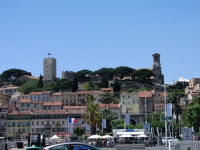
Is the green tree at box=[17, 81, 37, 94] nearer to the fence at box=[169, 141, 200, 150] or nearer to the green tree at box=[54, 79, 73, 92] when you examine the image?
the green tree at box=[54, 79, 73, 92]

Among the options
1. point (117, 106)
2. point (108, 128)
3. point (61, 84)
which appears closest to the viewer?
point (108, 128)

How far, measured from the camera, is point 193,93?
162 metres

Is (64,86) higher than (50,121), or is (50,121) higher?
(64,86)

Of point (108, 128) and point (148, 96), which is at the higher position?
point (148, 96)

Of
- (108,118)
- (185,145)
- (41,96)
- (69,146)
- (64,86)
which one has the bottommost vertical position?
(185,145)

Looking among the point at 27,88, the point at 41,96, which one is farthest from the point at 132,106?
the point at 27,88

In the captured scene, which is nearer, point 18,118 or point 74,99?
point 18,118

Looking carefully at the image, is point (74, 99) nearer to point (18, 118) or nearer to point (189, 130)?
point (18, 118)

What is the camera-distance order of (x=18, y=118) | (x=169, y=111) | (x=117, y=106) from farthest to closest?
(x=117, y=106)
(x=18, y=118)
(x=169, y=111)

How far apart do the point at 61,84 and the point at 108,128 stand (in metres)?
84.1

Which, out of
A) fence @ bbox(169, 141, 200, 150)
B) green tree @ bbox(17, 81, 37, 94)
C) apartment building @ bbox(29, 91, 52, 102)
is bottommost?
fence @ bbox(169, 141, 200, 150)

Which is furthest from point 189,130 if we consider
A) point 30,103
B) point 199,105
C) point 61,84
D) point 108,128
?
point 61,84

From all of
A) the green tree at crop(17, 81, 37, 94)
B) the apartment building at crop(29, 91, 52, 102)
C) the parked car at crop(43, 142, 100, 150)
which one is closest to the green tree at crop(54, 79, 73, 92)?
the green tree at crop(17, 81, 37, 94)

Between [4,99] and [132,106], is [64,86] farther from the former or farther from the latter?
[132,106]
